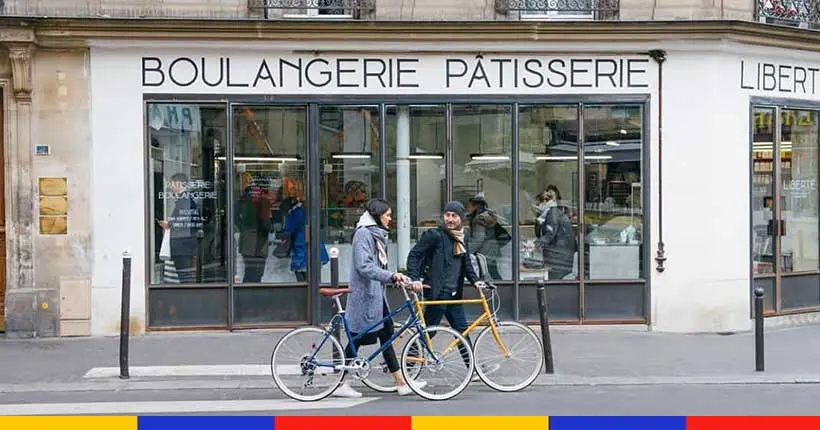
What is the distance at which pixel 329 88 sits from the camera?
1350 cm

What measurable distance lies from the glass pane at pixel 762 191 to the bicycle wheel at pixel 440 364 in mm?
6320

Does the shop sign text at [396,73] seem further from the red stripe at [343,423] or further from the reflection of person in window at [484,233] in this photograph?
the red stripe at [343,423]

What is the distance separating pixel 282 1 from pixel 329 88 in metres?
1.30

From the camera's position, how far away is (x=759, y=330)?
10.7m

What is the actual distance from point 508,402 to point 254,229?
555cm

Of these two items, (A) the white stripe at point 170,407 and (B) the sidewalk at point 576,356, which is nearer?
(A) the white stripe at point 170,407

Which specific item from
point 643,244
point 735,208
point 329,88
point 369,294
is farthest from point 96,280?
point 735,208

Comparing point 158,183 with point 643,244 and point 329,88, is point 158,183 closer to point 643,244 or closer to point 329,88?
point 329,88

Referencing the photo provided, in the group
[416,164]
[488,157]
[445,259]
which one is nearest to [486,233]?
[488,157]

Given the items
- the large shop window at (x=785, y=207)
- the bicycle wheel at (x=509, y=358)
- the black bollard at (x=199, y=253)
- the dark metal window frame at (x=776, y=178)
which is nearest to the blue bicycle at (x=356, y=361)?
the bicycle wheel at (x=509, y=358)

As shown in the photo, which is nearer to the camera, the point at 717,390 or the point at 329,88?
the point at 717,390

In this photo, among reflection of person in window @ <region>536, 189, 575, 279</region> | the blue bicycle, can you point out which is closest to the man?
the blue bicycle

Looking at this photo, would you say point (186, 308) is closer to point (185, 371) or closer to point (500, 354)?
point (185, 371)

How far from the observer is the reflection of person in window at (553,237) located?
1391cm
